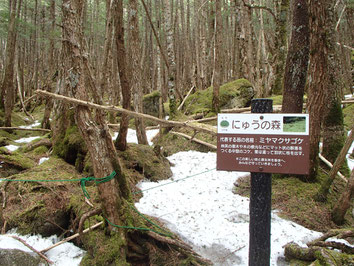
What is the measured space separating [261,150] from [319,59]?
10.1 ft

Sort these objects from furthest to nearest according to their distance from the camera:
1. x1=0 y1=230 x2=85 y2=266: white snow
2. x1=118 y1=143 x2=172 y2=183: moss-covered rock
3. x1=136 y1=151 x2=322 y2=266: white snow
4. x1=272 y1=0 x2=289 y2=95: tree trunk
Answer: x1=272 y1=0 x2=289 y2=95: tree trunk → x1=118 y1=143 x2=172 y2=183: moss-covered rock → x1=136 y1=151 x2=322 y2=266: white snow → x1=0 y1=230 x2=85 y2=266: white snow

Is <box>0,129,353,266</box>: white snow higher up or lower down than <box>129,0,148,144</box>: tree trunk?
lower down

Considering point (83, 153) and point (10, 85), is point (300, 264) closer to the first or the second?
point (83, 153)

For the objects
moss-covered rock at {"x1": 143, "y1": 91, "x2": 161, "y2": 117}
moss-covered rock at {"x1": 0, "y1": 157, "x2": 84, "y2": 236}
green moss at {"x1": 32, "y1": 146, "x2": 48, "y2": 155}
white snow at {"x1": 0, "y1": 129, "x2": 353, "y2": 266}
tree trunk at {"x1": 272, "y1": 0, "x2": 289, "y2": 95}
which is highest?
tree trunk at {"x1": 272, "y1": 0, "x2": 289, "y2": 95}

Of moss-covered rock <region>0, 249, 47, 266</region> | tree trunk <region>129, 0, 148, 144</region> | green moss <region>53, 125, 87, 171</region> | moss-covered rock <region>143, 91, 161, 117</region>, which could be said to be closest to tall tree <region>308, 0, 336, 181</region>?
tree trunk <region>129, 0, 148, 144</region>

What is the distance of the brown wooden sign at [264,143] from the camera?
1.97 metres

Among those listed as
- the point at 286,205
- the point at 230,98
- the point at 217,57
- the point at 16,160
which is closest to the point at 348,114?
the point at 230,98

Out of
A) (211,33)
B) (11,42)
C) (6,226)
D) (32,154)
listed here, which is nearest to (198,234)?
(6,226)

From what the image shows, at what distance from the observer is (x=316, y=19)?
165 inches

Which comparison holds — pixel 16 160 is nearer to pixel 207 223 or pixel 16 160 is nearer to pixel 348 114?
pixel 207 223

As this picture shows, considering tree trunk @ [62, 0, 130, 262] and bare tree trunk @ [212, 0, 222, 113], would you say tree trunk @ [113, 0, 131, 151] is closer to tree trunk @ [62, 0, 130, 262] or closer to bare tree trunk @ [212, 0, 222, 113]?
tree trunk @ [62, 0, 130, 262]

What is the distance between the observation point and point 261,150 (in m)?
2.05

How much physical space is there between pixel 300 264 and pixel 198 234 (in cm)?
134

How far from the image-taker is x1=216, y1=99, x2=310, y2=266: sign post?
1.98 meters
